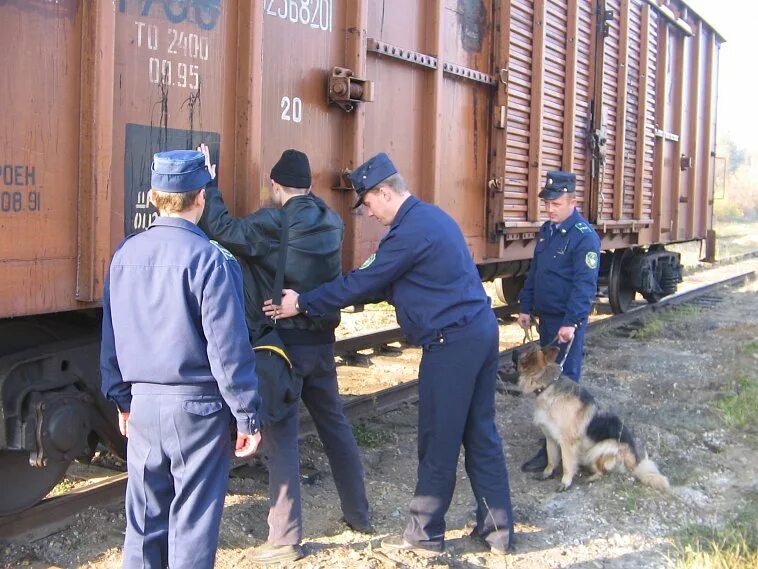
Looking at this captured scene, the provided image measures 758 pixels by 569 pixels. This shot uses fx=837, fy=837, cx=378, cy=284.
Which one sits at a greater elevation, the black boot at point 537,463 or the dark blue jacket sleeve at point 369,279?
the dark blue jacket sleeve at point 369,279

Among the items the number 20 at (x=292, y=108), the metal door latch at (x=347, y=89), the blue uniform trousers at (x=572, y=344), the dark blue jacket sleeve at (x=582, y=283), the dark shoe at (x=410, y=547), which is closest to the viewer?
the dark shoe at (x=410, y=547)

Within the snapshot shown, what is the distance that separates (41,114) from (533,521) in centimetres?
306

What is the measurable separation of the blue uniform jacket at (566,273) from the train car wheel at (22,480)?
2.95 metres

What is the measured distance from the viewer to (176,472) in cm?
284

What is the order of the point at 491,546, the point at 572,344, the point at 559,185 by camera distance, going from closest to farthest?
the point at 491,546 < the point at 559,185 < the point at 572,344

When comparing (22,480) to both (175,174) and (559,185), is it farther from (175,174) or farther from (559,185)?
(559,185)

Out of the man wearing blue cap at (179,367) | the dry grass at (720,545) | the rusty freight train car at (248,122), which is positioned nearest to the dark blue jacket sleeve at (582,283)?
the rusty freight train car at (248,122)

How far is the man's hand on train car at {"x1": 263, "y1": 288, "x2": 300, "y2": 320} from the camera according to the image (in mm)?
3709

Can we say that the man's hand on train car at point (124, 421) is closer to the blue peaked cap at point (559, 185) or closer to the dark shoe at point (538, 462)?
the dark shoe at point (538, 462)

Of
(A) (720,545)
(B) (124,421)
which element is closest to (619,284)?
(A) (720,545)

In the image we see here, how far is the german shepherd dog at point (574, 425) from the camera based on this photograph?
473 centimetres

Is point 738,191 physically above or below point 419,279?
above

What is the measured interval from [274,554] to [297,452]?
456 mm

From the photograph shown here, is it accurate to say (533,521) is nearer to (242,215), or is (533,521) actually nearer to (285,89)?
(242,215)
